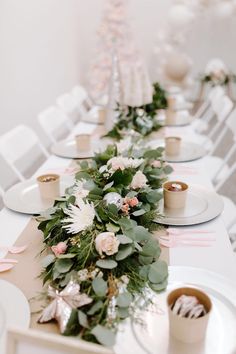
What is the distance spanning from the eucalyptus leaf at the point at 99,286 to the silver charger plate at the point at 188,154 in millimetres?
1067

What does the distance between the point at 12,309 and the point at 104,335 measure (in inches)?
9.6

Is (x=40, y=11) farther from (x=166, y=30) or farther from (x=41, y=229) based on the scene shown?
(x=41, y=229)

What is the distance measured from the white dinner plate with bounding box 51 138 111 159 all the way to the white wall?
61.1 inches

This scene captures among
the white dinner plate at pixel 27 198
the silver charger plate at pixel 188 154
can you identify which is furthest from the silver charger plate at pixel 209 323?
the silver charger plate at pixel 188 154

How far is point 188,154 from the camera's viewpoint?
190cm

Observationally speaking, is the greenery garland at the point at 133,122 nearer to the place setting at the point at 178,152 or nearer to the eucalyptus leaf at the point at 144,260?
the place setting at the point at 178,152

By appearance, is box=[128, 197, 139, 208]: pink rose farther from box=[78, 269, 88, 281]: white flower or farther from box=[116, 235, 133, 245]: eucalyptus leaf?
box=[78, 269, 88, 281]: white flower

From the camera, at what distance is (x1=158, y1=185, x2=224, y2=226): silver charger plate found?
1226 millimetres

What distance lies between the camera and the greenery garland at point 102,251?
783mm

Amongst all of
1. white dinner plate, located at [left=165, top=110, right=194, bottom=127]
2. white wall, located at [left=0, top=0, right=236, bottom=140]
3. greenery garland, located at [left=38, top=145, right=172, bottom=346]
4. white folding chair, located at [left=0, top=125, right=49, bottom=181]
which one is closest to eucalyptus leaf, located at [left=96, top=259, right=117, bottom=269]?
greenery garland, located at [left=38, top=145, right=172, bottom=346]

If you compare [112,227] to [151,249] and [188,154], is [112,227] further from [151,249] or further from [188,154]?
[188,154]

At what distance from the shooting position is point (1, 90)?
3402mm

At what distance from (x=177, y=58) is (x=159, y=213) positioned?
5421 millimetres

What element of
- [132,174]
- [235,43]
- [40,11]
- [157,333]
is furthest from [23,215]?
[235,43]
